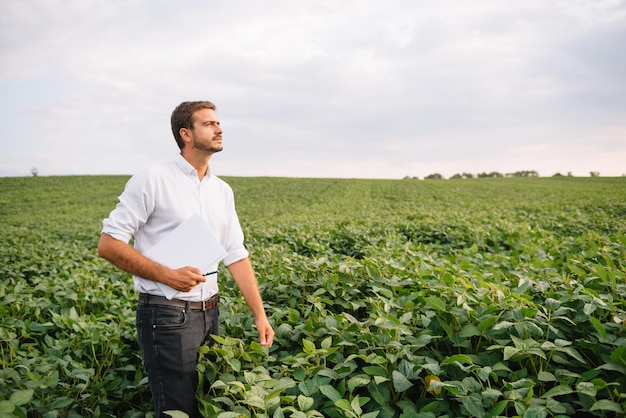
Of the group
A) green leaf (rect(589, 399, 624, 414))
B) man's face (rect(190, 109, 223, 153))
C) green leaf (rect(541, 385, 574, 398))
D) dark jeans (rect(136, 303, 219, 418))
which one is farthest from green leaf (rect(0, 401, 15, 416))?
green leaf (rect(589, 399, 624, 414))

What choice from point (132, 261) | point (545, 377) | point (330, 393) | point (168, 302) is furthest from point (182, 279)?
point (545, 377)

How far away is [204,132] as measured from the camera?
283cm

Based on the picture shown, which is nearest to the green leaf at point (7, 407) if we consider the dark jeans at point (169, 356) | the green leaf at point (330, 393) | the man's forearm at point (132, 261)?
the dark jeans at point (169, 356)

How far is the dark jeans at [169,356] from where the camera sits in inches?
99.1

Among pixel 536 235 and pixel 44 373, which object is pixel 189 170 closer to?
pixel 44 373

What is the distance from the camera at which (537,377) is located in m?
2.23

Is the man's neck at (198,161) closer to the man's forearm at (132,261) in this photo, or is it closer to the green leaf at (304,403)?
the man's forearm at (132,261)

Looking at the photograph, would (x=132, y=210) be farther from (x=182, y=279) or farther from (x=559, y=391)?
(x=559, y=391)

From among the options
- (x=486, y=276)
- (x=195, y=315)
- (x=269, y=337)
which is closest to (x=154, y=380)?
(x=195, y=315)

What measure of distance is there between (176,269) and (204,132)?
0.93 meters

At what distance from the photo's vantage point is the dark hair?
9.35 feet

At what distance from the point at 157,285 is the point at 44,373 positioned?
136cm

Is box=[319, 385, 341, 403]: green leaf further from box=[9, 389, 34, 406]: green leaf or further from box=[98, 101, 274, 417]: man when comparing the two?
box=[9, 389, 34, 406]: green leaf

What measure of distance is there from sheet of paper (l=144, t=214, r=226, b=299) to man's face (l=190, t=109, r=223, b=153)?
0.51m
